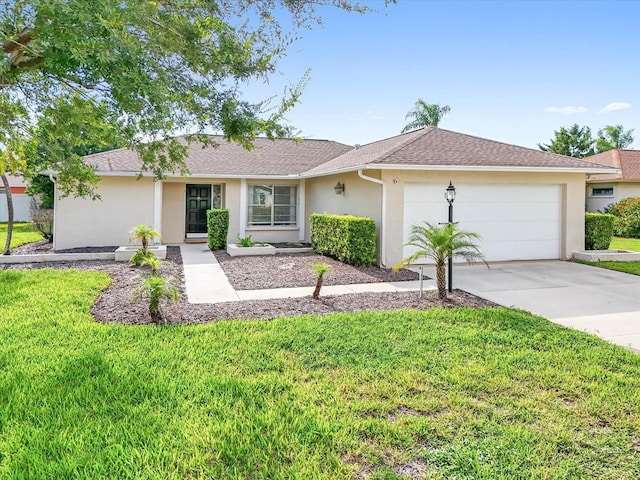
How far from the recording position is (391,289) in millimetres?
8836

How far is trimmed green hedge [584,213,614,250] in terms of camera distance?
13703mm

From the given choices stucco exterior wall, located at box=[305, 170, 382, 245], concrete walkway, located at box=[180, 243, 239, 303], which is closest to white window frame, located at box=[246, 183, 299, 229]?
stucco exterior wall, located at box=[305, 170, 382, 245]

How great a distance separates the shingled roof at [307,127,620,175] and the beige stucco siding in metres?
6.37

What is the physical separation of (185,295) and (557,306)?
22.1 ft

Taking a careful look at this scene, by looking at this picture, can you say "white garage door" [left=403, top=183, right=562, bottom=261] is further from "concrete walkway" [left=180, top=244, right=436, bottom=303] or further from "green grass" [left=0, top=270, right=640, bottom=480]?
"green grass" [left=0, top=270, right=640, bottom=480]

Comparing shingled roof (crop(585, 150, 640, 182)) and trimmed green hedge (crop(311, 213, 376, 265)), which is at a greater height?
shingled roof (crop(585, 150, 640, 182))

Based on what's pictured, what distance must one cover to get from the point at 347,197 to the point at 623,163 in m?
20.4

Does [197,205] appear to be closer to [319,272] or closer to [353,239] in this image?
[353,239]

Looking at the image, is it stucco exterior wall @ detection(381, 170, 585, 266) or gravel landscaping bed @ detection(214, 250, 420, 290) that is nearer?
gravel landscaping bed @ detection(214, 250, 420, 290)

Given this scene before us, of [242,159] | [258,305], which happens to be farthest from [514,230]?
[242,159]

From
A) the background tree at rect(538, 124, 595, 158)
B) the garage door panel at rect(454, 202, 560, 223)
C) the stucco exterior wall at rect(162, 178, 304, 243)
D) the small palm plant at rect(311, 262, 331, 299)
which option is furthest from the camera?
the background tree at rect(538, 124, 595, 158)

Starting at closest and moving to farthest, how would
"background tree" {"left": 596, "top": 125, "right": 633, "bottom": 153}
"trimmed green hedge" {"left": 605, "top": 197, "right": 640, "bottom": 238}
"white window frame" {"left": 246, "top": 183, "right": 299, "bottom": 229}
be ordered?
1. "white window frame" {"left": 246, "top": 183, "right": 299, "bottom": 229}
2. "trimmed green hedge" {"left": 605, "top": 197, "right": 640, "bottom": 238}
3. "background tree" {"left": 596, "top": 125, "right": 633, "bottom": 153}

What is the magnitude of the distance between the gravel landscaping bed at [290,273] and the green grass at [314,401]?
3178 millimetres

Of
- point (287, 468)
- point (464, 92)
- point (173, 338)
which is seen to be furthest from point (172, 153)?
point (464, 92)
